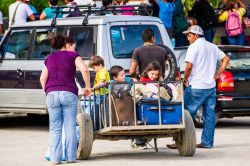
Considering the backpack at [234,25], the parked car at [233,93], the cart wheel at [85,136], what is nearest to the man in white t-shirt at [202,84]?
the cart wheel at [85,136]

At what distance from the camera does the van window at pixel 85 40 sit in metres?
17.4

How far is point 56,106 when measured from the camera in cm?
1305

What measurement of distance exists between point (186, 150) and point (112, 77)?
1.69 meters

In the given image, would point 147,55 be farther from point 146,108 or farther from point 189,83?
point 146,108

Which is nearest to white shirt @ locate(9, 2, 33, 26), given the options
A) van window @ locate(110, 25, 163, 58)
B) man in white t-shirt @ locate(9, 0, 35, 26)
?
man in white t-shirt @ locate(9, 0, 35, 26)

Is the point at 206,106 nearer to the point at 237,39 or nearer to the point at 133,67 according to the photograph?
the point at 133,67

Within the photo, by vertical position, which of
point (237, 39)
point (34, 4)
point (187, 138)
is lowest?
point (187, 138)

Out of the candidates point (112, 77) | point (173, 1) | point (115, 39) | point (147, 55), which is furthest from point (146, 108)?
point (173, 1)

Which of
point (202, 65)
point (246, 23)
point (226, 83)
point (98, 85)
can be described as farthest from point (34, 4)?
point (98, 85)

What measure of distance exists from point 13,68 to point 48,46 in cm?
76

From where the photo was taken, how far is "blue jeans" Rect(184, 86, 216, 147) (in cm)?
1503

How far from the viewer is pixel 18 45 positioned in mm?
18656

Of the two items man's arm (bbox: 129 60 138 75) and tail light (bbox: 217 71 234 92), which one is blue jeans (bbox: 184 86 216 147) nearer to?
man's arm (bbox: 129 60 138 75)

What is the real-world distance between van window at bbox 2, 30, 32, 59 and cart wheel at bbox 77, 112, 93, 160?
17.2 feet
